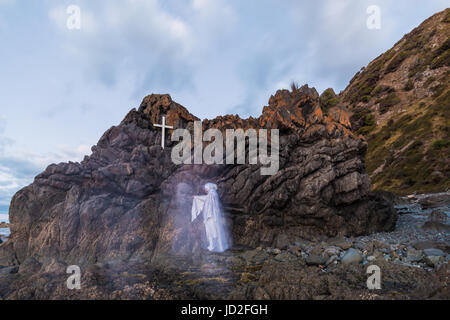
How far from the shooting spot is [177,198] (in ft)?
53.0

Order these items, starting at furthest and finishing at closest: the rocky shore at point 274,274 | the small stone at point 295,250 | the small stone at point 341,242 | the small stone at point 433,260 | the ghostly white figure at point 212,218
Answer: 1. the ghostly white figure at point 212,218
2. the small stone at point 295,250
3. the small stone at point 341,242
4. the small stone at point 433,260
5. the rocky shore at point 274,274

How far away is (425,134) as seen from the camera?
1759 inches

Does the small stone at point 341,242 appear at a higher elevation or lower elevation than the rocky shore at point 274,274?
higher

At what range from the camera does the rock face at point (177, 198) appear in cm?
1439

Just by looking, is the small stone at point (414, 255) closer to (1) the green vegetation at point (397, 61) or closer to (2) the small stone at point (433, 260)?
(2) the small stone at point (433, 260)

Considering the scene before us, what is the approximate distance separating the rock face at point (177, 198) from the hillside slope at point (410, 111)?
81.2 ft

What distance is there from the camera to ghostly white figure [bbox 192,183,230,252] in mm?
14789

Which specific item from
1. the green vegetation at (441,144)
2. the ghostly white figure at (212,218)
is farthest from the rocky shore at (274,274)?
the green vegetation at (441,144)

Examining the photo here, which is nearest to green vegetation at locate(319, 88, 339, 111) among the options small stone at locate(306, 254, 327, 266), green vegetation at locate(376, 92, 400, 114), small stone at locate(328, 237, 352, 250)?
small stone at locate(328, 237, 352, 250)

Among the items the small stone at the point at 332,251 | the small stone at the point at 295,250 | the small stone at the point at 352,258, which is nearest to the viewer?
the small stone at the point at 352,258
